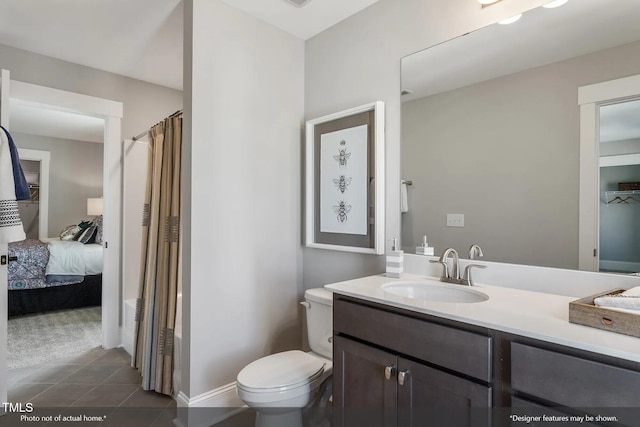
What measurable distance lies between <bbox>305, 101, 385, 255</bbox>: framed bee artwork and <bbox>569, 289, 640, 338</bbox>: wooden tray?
1025 mm

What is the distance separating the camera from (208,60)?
75.4 inches

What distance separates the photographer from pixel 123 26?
7.54ft

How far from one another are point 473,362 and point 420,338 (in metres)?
0.19

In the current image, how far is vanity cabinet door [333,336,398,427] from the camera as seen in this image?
1.27 metres

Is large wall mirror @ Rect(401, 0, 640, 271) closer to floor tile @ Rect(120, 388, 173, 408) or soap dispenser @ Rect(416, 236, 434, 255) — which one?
soap dispenser @ Rect(416, 236, 434, 255)

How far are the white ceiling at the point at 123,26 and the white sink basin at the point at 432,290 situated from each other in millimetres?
1641

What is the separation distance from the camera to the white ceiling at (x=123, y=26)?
6.73 ft

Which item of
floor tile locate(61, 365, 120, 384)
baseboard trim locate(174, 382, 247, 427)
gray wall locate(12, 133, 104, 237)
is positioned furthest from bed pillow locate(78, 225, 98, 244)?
baseboard trim locate(174, 382, 247, 427)

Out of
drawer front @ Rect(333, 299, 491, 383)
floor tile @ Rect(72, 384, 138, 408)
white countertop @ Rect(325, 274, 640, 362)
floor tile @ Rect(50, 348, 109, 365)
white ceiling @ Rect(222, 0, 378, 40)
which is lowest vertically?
floor tile @ Rect(72, 384, 138, 408)

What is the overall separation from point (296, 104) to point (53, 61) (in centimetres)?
209

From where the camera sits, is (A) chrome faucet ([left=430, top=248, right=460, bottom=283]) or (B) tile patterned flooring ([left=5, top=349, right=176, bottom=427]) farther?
(B) tile patterned flooring ([left=5, top=349, right=176, bottom=427])

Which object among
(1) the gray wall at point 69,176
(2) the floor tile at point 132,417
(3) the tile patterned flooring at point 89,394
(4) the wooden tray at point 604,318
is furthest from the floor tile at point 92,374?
(1) the gray wall at point 69,176

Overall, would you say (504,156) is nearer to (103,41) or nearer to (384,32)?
(384,32)

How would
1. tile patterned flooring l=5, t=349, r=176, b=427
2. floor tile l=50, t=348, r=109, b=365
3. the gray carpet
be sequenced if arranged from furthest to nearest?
1. the gray carpet
2. floor tile l=50, t=348, r=109, b=365
3. tile patterned flooring l=5, t=349, r=176, b=427
